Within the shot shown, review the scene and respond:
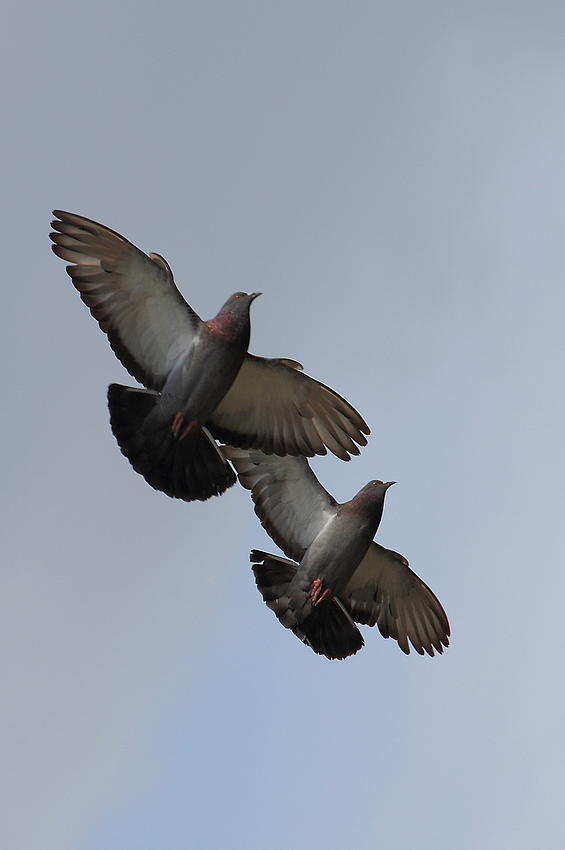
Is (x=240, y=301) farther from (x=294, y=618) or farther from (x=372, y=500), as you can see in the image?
(x=294, y=618)

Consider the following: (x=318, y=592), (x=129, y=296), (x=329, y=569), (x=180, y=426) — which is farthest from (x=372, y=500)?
(x=129, y=296)

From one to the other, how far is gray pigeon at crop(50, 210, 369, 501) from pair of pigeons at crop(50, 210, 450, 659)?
0.01 meters

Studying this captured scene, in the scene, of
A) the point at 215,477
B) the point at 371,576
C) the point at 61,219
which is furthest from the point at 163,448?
the point at 371,576

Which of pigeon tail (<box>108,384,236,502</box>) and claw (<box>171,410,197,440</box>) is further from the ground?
claw (<box>171,410,197,440</box>)

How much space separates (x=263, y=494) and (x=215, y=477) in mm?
2105

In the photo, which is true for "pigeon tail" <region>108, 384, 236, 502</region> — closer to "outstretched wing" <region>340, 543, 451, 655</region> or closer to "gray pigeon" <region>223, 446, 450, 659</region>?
"gray pigeon" <region>223, 446, 450, 659</region>

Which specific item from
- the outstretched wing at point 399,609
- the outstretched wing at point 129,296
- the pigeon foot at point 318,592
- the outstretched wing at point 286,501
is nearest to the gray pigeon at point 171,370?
the outstretched wing at point 129,296

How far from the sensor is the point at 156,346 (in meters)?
13.4

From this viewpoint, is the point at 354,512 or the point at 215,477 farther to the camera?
the point at 354,512

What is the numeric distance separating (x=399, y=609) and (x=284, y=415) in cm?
319

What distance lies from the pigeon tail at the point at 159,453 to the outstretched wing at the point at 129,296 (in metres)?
0.42

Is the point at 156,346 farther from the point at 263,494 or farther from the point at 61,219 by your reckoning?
the point at 263,494

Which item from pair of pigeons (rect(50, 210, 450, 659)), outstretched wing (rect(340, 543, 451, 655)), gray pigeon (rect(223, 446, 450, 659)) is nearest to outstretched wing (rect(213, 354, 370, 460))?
pair of pigeons (rect(50, 210, 450, 659))

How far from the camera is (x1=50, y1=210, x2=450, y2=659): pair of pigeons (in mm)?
12891
